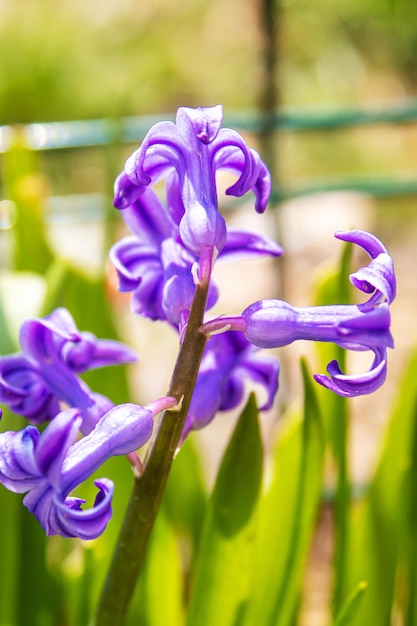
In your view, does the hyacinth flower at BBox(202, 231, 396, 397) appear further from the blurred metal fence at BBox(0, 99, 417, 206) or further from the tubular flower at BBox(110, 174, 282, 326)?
the blurred metal fence at BBox(0, 99, 417, 206)

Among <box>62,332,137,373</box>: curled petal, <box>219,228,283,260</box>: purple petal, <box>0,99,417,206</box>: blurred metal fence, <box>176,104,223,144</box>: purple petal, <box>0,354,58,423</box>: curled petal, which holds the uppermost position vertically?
<box>0,99,417,206</box>: blurred metal fence

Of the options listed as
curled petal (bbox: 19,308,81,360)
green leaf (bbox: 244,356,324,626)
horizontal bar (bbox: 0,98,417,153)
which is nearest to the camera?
curled petal (bbox: 19,308,81,360)

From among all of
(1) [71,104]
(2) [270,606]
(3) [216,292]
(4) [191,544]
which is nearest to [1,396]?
(3) [216,292]

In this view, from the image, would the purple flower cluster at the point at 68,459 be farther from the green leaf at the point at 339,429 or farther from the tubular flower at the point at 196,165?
the green leaf at the point at 339,429

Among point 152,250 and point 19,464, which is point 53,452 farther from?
point 152,250

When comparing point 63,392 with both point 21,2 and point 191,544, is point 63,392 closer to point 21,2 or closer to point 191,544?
point 191,544

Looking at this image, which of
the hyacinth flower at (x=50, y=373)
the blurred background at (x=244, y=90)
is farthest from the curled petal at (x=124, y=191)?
the blurred background at (x=244, y=90)

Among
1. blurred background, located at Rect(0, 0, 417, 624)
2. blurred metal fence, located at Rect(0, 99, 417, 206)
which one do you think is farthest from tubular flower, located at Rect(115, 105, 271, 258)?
blurred background, located at Rect(0, 0, 417, 624)
